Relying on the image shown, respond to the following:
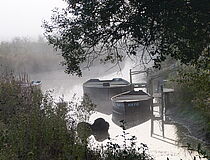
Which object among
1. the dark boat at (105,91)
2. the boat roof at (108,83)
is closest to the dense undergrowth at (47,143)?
the dark boat at (105,91)

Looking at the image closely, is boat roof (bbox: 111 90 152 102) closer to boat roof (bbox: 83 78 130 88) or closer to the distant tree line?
boat roof (bbox: 83 78 130 88)

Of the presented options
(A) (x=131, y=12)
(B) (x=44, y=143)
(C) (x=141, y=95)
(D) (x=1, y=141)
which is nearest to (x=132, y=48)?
(A) (x=131, y=12)

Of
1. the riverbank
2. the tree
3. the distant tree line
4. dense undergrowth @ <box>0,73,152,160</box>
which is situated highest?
the distant tree line

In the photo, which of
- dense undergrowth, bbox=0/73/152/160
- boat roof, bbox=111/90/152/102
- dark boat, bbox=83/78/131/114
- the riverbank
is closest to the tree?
dense undergrowth, bbox=0/73/152/160

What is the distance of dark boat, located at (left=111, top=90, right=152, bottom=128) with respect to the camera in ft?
55.9

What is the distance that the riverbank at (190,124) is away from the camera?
11965mm

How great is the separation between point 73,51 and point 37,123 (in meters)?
2.38

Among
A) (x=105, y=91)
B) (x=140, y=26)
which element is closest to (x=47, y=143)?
(x=140, y=26)

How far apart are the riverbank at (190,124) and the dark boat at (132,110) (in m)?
1.37

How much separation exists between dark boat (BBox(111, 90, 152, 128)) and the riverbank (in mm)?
1371

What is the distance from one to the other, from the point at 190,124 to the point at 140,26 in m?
10.8

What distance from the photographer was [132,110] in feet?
56.6

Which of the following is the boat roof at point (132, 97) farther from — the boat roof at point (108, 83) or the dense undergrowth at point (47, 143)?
the dense undergrowth at point (47, 143)

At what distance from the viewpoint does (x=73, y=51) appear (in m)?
5.35
